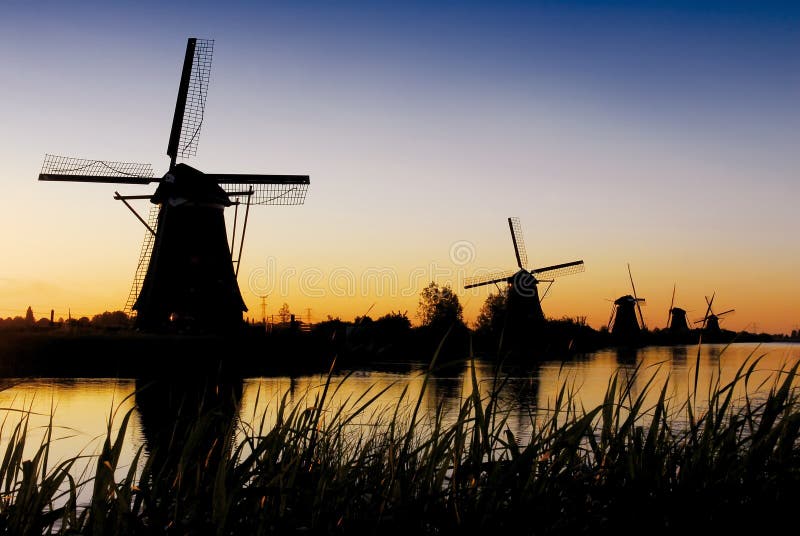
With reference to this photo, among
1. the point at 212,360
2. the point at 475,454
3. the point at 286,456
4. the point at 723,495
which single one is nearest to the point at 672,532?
the point at 723,495

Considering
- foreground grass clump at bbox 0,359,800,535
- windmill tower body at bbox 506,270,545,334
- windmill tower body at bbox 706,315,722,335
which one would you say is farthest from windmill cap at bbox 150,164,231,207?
windmill tower body at bbox 506,270,545,334

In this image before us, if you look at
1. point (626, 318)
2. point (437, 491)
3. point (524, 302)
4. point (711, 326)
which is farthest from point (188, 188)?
point (626, 318)

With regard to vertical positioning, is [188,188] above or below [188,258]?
above

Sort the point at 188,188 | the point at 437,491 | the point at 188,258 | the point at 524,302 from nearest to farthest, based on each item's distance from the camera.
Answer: the point at 437,491, the point at 188,188, the point at 188,258, the point at 524,302

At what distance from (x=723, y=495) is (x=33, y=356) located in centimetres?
2833

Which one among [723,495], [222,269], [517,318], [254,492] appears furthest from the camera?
[517,318]

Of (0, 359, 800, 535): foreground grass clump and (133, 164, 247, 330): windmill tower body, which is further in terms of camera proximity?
(133, 164, 247, 330): windmill tower body

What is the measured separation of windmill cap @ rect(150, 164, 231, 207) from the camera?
96.0ft

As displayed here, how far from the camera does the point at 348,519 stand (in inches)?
130

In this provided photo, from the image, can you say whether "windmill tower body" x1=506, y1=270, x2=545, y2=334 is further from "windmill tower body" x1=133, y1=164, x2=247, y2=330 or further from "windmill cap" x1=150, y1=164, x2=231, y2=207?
"windmill cap" x1=150, y1=164, x2=231, y2=207

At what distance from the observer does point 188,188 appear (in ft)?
96.2

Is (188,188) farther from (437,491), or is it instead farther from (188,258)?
(437,491)

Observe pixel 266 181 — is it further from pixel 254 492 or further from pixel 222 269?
pixel 254 492

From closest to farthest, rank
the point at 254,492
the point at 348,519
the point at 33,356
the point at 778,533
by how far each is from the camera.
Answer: the point at 254,492
the point at 348,519
the point at 778,533
the point at 33,356
